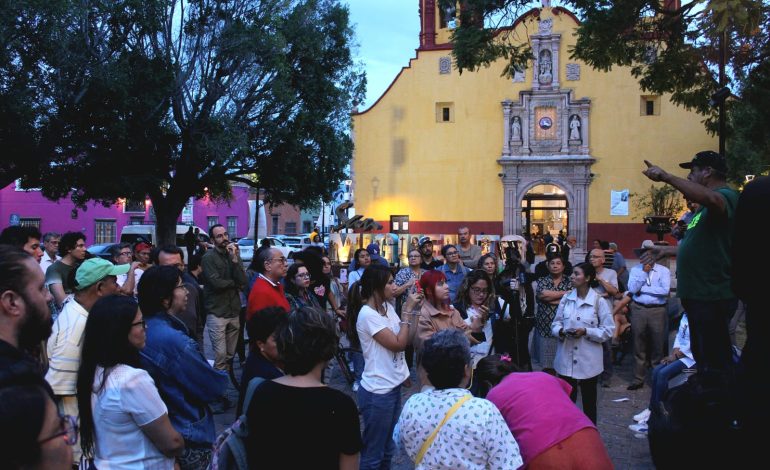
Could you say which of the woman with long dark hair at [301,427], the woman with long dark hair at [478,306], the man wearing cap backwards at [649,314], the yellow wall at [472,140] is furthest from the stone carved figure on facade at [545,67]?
the woman with long dark hair at [301,427]

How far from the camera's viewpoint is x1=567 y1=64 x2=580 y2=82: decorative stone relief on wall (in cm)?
3278

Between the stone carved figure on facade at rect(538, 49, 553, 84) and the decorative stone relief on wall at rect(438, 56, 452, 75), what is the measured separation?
4.52 metres

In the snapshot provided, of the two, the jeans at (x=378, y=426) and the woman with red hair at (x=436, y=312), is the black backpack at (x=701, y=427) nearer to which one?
the jeans at (x=378, y=426)

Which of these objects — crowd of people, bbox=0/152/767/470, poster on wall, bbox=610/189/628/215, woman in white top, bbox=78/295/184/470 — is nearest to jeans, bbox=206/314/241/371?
crowd of people, bbox=0/152/767/470

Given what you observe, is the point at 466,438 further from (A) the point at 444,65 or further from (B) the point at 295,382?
(A) the point at 444,65

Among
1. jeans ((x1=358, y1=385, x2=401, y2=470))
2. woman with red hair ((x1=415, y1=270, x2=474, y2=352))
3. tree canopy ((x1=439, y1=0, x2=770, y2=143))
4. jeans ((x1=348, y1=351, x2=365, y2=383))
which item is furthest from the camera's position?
tree canopy ((x1=439, y1=0, x2=770, y2=143))

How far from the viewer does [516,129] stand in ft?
108

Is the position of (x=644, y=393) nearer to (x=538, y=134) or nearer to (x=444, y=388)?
(x=444, y=388)

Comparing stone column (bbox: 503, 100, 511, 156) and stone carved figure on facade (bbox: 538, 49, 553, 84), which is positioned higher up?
stone carved figure on facade (bbox: 538, 49, 553, 84)

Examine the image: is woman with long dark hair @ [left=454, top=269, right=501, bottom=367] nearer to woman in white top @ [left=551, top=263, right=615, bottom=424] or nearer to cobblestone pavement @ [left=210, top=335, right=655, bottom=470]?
woman in white top @ [left=551, top=263, right=615, bottom=424]

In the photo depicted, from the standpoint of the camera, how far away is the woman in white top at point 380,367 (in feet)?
15.2

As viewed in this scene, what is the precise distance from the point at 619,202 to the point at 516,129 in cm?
618

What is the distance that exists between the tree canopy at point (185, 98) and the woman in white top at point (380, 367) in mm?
14579

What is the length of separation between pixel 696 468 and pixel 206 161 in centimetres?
2139
